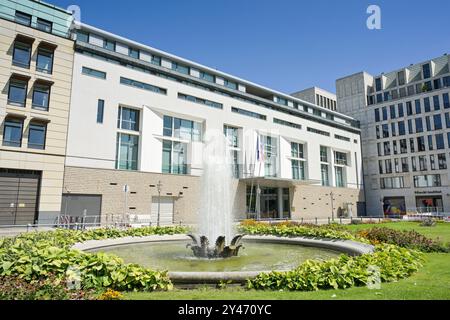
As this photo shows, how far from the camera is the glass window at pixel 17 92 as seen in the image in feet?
93.0

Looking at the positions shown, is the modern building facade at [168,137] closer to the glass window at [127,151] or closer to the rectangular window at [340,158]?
the glass window at [127,151]

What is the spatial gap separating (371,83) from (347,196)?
31.9 meters

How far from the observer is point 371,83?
250 feet

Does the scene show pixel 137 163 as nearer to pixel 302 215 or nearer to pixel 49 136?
pixel 49 136

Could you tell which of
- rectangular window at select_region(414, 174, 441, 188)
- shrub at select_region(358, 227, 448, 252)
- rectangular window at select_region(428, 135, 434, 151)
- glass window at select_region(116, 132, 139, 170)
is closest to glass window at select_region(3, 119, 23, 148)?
glass window at select_region(116, 132, 139, 170)

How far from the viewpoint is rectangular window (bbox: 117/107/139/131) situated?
116ft

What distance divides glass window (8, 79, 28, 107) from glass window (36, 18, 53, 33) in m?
6.20

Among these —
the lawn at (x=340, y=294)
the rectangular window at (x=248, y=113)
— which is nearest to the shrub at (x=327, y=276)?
the lawn at (x=340, y=294)

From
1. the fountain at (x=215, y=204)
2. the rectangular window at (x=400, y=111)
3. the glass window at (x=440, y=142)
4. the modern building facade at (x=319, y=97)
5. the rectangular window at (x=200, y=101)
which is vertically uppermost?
the modern building facade at (x=319, y=97)

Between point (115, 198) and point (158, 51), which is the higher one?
point (158, 51)

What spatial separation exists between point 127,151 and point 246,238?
22321mm

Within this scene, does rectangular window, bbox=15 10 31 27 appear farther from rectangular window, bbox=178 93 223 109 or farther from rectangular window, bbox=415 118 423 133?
rectangular window, bbox=415 118 423 133

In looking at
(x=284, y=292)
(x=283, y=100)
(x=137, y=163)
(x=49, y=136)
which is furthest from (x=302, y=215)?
(x=284, y=292)

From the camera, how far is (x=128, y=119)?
3603 cm
